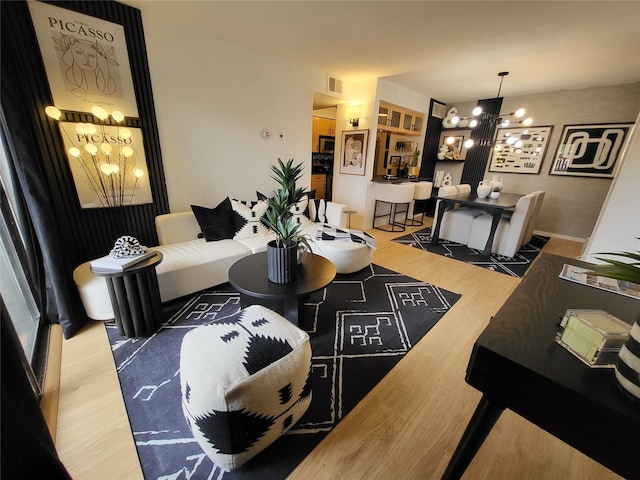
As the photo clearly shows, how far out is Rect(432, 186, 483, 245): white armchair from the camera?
13.0 feet

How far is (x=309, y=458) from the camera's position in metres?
1.19

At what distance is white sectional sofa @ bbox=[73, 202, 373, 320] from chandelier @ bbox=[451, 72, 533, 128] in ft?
8.96

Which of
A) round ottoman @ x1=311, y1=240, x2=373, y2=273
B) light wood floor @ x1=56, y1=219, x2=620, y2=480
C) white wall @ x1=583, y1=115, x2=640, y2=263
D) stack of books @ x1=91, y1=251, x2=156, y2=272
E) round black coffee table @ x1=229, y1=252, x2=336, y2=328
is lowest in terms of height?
light wood floor @ x1=56, y1=219, x2=620, y2=480

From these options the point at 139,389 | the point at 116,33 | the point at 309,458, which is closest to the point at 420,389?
A: the point at 309,458

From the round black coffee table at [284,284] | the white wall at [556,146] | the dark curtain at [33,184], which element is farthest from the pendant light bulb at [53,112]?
the white wall at [556,146]

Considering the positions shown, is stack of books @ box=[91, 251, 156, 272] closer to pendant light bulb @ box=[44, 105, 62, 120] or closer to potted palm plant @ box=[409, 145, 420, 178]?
pendant light bulb @ box=[44, 105, 62, 120]

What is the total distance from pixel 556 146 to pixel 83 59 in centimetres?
669

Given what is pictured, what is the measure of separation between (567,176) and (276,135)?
516 cm

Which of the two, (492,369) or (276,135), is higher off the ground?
(276,135)

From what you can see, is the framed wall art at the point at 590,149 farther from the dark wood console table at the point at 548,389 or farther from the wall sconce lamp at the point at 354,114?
the dark wood console table at the point at 548,389

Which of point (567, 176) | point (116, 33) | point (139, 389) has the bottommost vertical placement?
point (139, 389)

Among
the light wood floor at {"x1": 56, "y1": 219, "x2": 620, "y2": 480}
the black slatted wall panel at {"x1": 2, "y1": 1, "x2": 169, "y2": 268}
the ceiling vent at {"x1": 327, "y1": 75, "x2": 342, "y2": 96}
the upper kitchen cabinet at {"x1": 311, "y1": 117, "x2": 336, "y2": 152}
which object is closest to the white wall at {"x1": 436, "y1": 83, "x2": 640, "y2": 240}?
the ceiling vent at {"x1": 327, "y1": 75, "x2": 342, "y2": 96}

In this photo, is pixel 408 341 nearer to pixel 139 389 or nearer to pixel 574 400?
pixel 574 400

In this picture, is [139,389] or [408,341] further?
[408,341]
